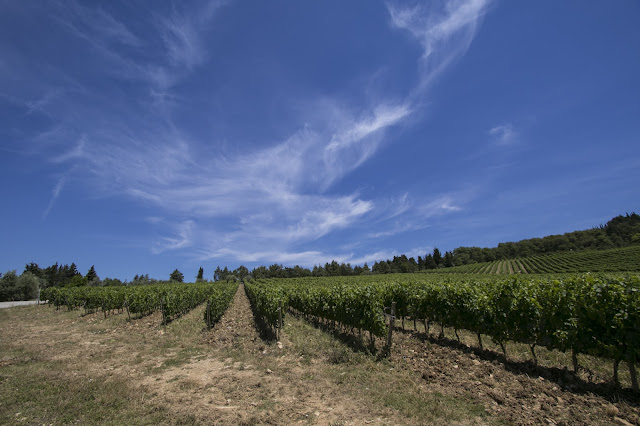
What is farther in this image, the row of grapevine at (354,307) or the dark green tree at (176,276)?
the dark green tree at (176,276)

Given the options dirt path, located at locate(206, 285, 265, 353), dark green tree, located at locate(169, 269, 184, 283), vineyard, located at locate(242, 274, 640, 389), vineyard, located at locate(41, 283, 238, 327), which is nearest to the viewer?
vineyard, located at locate(242, 274, 640, 389)

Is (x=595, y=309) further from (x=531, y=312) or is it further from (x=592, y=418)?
(x=592, y=418)

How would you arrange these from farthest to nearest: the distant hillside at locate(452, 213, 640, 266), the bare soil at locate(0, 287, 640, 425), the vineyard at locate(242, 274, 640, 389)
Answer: the distant hillside at locate(452, 213, 640, 266) < the vineyard at locate(242, 274, 640, 389) < the bare soil at locate(0, 287, 640, 425)

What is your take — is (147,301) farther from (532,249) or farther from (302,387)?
(532,249)

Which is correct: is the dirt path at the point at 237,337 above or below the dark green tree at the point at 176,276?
below

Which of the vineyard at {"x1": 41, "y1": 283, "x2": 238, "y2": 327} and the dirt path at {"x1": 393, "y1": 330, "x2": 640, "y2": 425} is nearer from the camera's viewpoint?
the dirt path at {"x1": 393, "y1": 330, "x2": 640, "y2": 425}

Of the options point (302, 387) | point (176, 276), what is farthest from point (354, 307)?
point (176, 276)

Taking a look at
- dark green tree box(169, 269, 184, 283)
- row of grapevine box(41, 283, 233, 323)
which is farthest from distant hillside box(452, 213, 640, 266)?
dark green tree box(169, 269, 184, 283)

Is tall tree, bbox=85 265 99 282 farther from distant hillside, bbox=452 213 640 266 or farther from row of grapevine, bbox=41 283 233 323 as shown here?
distant hillside, bbox=452 213 640 266

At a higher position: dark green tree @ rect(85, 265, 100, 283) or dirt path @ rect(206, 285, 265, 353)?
dark green tree @ rect(85, 265, 100, 283)

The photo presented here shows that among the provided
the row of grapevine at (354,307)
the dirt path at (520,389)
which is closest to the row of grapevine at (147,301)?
the row of grapevine at (354,307)

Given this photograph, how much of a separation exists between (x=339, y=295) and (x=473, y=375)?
8.05 meters

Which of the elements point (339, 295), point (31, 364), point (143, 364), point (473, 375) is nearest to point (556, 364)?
point (473, 375)

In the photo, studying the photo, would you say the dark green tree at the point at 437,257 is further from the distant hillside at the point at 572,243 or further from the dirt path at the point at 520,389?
the dirt path at the point at 520,389
